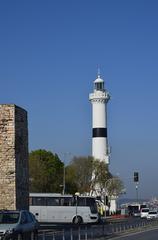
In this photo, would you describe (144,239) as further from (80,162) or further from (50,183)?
(80,162)

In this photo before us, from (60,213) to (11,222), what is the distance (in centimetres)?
3098

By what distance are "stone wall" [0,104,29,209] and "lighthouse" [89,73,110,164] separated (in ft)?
209

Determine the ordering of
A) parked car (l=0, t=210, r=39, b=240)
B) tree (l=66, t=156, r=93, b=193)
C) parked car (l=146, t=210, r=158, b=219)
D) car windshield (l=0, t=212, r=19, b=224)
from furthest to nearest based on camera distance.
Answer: tree (l=66, t=156, r=93, b=193) → parked car (l=146, t=210, r=158, b=219) → car windshield (l=0, t=212, r=19, b=224) → parked car (l=0, t=210, r=39, b=240)

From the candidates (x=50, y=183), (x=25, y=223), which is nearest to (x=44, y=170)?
(x=50, y=183)

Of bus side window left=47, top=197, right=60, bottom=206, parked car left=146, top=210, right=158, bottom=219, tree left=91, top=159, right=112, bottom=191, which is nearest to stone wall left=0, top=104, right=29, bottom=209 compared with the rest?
bus side window left=47, top=197, right=60, bottom=206

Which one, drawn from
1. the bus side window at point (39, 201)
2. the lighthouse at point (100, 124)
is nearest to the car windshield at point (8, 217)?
the bus side window at point (39, 201)

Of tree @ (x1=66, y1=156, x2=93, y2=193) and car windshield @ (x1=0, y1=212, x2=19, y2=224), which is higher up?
tree @ (x1=66, y1=156, x2=93, y2=193)

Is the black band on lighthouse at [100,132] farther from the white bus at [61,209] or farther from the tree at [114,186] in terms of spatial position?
the white bus at [61,209]

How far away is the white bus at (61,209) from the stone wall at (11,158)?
1821 centimetres

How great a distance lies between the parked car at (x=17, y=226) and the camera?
87.9 ft

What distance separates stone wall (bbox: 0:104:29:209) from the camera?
38.6m

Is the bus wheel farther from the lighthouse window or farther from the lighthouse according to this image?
the lighthouse window

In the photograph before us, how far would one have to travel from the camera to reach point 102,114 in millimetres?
105938

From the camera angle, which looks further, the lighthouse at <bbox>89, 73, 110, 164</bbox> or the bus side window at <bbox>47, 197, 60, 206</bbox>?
the lighthouse at <bbox>89, 73, 110, 164</bbox>
